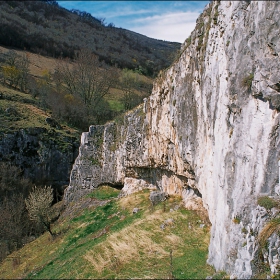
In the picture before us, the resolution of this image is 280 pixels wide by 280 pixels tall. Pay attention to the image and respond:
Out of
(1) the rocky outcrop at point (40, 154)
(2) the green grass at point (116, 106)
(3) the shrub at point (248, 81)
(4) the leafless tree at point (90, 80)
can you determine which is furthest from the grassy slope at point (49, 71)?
(3) the shrub at point (248, 81)

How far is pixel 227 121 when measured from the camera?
1046 cm

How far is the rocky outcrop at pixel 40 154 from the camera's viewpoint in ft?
115

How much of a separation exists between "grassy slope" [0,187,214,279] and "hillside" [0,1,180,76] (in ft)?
189

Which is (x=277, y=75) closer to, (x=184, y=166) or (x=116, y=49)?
(x=184, y=166)

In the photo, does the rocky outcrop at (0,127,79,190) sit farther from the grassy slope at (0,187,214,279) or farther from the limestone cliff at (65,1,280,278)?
the limestone cliff at (65,1,280,278)

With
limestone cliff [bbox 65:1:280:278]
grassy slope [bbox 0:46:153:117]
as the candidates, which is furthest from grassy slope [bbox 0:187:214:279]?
grassy slope [bbox 0:46:153:117]

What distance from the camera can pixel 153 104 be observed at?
776 inches

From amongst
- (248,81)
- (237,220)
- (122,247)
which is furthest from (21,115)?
(237,220)

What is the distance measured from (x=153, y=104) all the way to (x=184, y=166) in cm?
556

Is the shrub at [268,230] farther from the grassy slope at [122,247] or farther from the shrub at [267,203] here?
the grassy slope at [122,247]

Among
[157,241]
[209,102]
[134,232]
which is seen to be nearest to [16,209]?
[134,232]

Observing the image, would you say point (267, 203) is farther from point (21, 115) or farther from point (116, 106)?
point (116, 106)

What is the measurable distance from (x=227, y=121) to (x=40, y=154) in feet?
99.7

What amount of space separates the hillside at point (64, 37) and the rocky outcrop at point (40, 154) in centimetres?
4212
